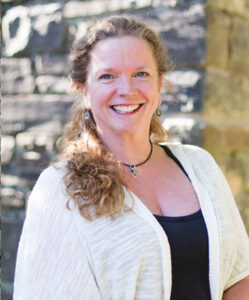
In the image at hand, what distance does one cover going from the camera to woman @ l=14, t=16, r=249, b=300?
170cm

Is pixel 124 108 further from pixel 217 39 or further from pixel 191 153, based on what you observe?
pixel 217 39

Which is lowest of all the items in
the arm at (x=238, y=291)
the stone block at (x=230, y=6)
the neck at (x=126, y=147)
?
the arm at (x=238, y=291)

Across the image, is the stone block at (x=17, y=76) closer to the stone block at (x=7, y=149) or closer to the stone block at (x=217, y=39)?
the stone block at (x=7, y=149)

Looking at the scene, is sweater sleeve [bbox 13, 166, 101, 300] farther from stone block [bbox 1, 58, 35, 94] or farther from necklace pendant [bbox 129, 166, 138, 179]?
stone block [bbox 1, 58, 35, 94]

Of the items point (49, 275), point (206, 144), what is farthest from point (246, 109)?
point (49, 275)

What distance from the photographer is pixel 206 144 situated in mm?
2771

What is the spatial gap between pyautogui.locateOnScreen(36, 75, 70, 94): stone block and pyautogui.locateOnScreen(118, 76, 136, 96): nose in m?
1.39

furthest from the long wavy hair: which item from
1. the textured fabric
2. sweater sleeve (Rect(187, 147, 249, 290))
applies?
sweater sleeve (Rect(187, 147, 249, 290))

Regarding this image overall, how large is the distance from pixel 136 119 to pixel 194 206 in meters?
0.45

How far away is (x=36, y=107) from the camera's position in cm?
333

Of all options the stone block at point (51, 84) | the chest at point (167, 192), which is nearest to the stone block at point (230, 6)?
the stone block at point (51, 84)

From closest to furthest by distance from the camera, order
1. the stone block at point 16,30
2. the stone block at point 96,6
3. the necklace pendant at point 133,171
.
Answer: the necklace pendant at point 133,171 → the stone block at point 96,6 → the stone block at point 16,30

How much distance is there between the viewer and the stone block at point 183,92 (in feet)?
9.13

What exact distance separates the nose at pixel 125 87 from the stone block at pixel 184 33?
3.40 ft
